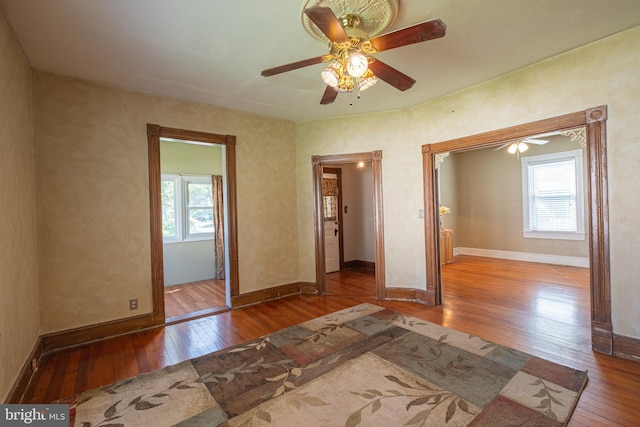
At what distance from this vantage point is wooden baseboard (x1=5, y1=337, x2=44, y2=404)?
1972mm

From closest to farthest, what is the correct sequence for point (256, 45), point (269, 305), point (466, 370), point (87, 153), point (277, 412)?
1. point (277, 412)
2. point (466, 370)
3. point (256, 45)
4. point (87, 153)
5. point (269, 305)

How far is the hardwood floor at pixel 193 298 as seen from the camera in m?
3.95

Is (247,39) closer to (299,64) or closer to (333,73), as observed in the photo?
(299,64)

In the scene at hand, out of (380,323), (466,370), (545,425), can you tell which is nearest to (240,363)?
(380,323)

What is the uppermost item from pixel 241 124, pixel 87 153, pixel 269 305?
pixel 241 124

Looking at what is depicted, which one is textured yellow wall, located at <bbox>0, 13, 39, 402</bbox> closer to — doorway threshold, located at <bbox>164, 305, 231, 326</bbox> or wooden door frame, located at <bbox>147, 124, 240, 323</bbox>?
wooden door frame, located at <bbox>147, 124, 240, 323</bbox>

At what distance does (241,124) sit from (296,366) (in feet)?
10.7

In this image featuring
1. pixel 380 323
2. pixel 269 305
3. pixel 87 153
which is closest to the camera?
pixel 87 153

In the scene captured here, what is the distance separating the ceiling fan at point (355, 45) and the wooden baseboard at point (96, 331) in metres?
3.11

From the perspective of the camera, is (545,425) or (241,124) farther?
(241,124)

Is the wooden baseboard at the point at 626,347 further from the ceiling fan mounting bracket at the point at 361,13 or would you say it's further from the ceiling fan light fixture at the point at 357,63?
the ceiling fan mounting bracket at the point at 361,13

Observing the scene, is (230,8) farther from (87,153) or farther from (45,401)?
(45,401)

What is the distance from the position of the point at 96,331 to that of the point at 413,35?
4.06 metres

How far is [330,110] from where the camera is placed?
4.14m
